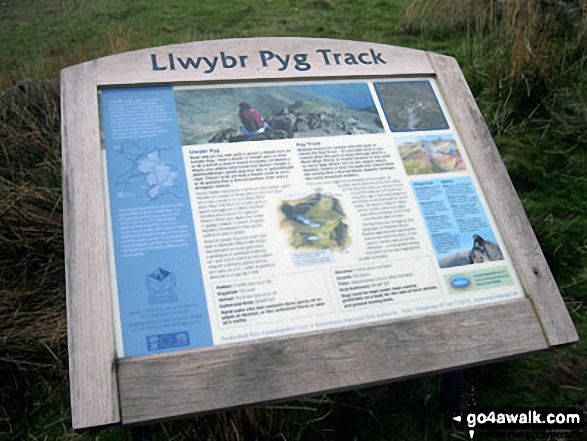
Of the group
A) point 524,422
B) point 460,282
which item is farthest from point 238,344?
point 524,422

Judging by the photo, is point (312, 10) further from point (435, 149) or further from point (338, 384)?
point (338, 384)

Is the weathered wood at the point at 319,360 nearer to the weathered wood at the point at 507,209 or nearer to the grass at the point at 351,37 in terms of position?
the weathered wood at the point at 507,209

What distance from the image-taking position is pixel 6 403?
7.33ft

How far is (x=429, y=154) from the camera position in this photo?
201cm

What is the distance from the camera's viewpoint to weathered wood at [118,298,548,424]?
1.47 m

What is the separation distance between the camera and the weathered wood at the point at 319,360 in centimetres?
147

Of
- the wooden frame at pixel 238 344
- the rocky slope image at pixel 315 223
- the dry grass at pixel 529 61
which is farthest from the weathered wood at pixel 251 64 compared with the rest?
the dry grass at pixel 529 61

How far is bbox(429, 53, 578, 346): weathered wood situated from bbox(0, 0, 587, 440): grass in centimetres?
52

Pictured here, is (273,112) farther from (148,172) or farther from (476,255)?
(476,255)

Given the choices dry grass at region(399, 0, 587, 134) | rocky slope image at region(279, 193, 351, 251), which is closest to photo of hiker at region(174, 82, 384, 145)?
rocky slope image at region(279, 193, 351, 251)

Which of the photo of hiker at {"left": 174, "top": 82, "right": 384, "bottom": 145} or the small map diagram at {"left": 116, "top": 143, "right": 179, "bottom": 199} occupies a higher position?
the photo of hiker at {"left": 174, "top": 82, "right": 384, "bottom": 145}

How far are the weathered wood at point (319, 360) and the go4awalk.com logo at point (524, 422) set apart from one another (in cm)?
47

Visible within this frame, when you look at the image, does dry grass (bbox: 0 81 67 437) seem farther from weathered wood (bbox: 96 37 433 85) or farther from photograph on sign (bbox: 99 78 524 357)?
weathered wood (bbox: 96 37 433 85)

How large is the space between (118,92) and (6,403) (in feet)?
3.98
